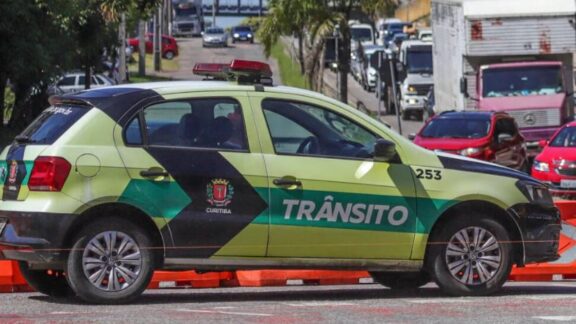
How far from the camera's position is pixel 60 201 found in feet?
31.0

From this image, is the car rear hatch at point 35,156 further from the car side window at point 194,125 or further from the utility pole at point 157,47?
the utility pole at point 157,47

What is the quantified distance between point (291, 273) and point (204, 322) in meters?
2.66

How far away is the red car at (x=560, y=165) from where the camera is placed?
23000 mm

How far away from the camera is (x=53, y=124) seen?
9875 mm

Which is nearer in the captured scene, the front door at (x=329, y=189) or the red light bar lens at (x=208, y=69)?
the front door at (x=329, y=189)

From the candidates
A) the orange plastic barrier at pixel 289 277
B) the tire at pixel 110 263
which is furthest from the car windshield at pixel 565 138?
the tire at pixel 110 263

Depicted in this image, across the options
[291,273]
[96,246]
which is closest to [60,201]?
[96,246]

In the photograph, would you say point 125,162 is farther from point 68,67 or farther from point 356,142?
point 68,67

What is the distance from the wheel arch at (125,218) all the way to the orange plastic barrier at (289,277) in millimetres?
1794

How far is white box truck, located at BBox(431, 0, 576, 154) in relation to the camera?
30109 mm

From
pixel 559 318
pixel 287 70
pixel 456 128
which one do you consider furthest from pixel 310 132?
pixel 287 70

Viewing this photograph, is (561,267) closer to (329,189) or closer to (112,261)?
(329,189)

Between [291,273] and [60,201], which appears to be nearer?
[60,201]

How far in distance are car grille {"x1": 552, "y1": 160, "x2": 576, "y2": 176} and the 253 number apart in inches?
522
